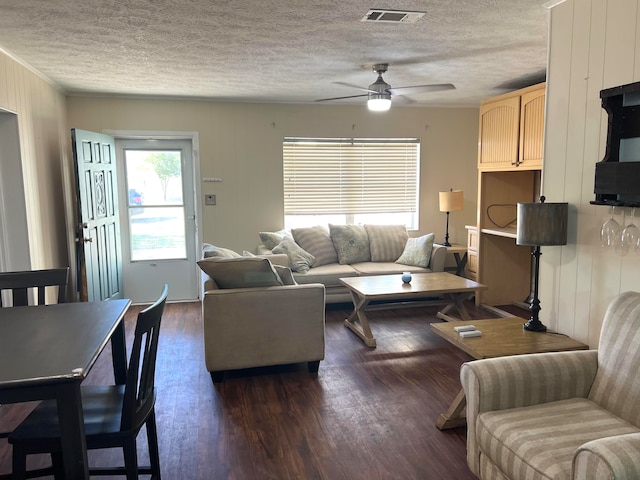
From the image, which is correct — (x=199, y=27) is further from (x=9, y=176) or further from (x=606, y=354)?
(x=606, y=354)

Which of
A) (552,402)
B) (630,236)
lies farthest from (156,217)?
(630,236)

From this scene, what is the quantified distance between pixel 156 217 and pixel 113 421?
4113mm

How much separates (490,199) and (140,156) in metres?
4.07

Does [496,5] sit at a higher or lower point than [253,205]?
higher

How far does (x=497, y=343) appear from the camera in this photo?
8.60 feet

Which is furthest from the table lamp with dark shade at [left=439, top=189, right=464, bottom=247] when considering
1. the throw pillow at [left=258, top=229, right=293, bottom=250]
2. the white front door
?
the white front door

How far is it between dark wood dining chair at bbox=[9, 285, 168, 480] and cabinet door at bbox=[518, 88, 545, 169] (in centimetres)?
372

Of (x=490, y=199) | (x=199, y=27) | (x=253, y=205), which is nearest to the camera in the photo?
(x=199, y=27)

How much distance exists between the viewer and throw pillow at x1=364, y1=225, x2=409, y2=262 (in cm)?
569

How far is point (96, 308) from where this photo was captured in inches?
91.8

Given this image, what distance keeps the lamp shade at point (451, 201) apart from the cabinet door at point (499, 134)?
63cm

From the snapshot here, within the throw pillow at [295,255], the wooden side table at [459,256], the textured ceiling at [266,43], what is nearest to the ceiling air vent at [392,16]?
the textured ceiling at [266,43]

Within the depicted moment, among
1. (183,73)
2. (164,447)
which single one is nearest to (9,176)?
(183,73)

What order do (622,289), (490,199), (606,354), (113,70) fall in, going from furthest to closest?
1. (490,199)
2. (113,70)
3. (622,289)
4. (606,354)
